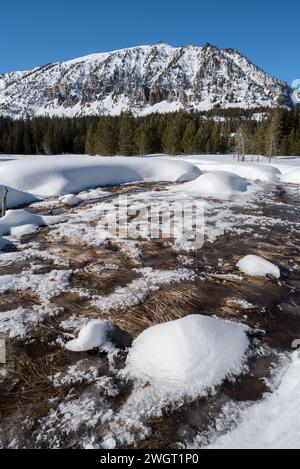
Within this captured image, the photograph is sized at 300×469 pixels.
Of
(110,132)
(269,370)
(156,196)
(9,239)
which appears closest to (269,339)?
(269,370)

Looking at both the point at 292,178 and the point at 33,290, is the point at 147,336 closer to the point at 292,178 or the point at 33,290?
the point at 33,290

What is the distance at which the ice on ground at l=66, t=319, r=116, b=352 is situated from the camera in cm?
457

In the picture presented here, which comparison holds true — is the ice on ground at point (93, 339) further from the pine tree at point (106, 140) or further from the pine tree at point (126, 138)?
the pine tree at point (106, 140)

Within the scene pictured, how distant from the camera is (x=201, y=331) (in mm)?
4305

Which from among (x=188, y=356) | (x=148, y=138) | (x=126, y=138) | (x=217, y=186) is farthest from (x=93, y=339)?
(x=148, y=138)

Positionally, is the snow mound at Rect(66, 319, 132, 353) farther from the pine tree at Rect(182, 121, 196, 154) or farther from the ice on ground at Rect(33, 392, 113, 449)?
the pine tree at Rect(182, 121, 196, 154)

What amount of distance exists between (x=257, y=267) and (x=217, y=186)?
10267 mm

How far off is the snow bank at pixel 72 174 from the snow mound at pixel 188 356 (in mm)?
14086

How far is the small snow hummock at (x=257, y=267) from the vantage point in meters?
7.19

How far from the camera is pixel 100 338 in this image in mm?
4746

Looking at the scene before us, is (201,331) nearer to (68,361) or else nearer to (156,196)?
(68,361)

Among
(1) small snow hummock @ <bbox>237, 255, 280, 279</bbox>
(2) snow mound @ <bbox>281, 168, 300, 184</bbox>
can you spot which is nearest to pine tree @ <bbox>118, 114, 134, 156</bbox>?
(2) snow mound @ <bbox>281, 168, 300, 184</bbox>
